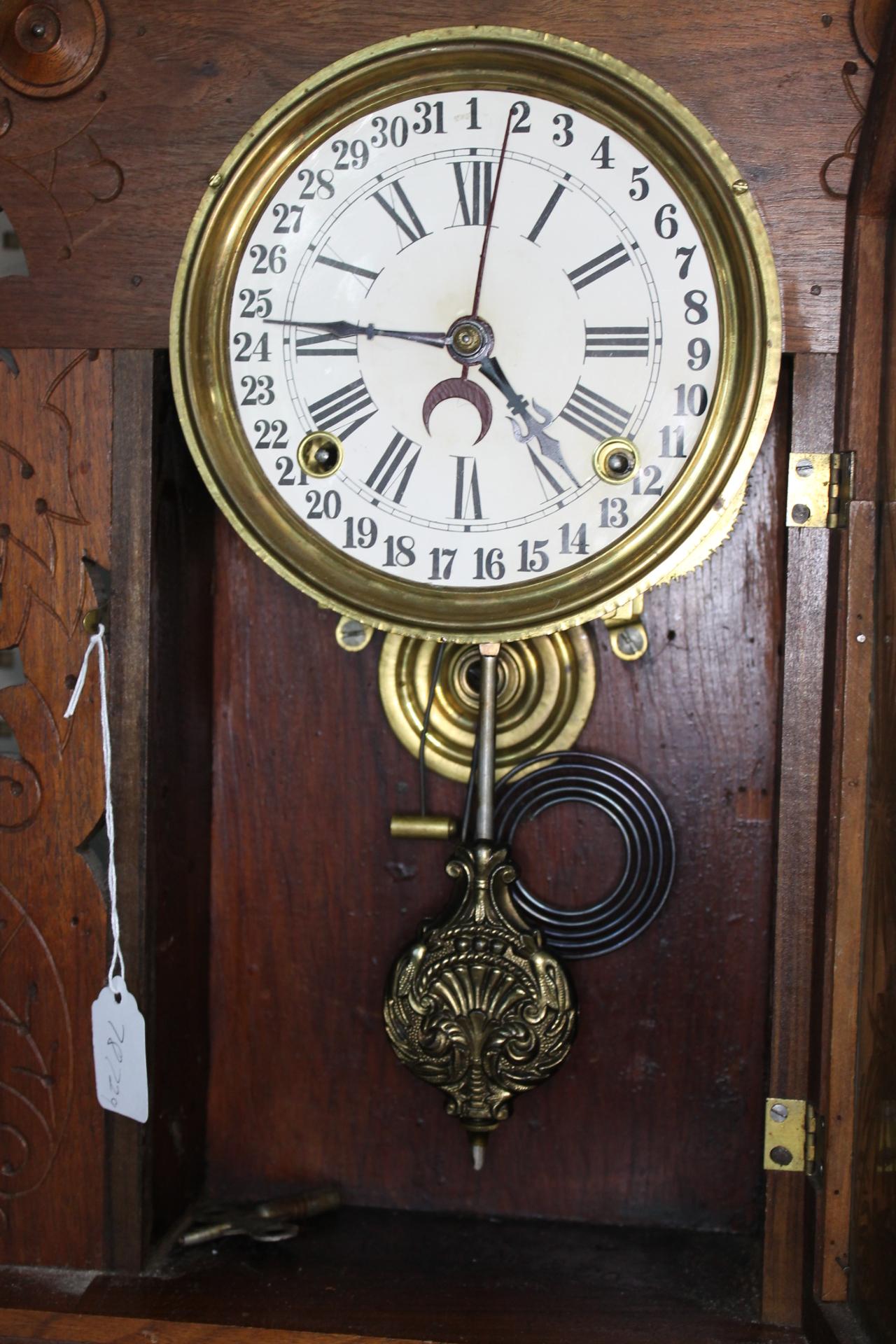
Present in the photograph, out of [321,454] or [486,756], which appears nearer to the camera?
[321,454]

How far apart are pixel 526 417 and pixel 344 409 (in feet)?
0.65

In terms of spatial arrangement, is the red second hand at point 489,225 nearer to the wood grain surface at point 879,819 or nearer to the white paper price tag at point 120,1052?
the wood grain surface at point 879,819

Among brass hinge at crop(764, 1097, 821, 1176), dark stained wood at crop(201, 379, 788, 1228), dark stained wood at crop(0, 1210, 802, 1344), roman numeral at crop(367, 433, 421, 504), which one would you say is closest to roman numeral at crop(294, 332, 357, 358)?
roman numeral at crop(367, 433, 421, 504)

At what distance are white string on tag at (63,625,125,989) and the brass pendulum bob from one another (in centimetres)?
32

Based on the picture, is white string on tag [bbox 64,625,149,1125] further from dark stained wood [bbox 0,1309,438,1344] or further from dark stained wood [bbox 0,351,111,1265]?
dark stained wood [bbox 0,1309,438,1344]

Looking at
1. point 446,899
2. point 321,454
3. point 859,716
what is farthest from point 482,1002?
point 321,454

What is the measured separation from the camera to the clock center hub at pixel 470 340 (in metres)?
1.44

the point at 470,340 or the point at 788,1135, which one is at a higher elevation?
the point at 470,340

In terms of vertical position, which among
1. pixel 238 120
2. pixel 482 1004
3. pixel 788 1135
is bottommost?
pixel 788 1135

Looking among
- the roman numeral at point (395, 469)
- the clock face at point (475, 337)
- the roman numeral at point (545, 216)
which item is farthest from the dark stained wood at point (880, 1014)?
the roman numeral at point (395, 469)

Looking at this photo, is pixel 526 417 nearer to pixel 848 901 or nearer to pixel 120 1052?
pixel 848 901

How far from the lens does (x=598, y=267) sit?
1436 mm

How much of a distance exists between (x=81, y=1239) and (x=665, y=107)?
139 cm

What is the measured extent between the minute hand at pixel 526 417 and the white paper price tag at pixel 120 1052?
29.5 inches
